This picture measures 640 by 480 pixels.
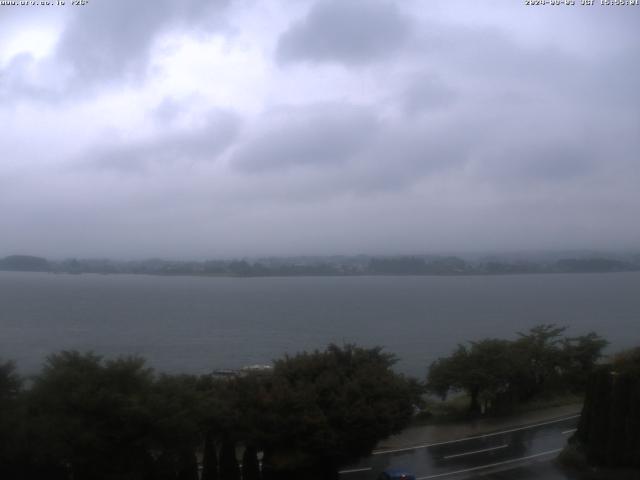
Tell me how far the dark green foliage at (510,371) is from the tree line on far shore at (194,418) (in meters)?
6.10

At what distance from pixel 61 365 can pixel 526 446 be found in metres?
12.5

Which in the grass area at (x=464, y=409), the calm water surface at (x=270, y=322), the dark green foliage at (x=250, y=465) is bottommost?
the calm water surface at (x=270, y=322)

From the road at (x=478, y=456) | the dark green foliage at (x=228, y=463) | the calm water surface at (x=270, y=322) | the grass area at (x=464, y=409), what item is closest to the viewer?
the dark green foliage at (x=228, y=463)

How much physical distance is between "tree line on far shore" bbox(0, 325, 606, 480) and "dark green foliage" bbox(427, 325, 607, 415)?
20.0ft

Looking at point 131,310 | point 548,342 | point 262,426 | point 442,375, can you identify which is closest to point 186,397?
point 262,426

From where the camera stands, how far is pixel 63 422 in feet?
42.1

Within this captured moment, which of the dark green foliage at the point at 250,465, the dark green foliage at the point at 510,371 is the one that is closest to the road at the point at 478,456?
the dark green foliage at the point at 250,465

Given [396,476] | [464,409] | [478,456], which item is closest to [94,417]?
[396,476]

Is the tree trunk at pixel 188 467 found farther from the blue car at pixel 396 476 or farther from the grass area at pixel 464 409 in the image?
the grass area at pixel 464 409

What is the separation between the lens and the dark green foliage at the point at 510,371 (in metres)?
24.7

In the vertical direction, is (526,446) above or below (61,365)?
below

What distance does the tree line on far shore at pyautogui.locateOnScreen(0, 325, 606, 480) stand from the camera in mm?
12820

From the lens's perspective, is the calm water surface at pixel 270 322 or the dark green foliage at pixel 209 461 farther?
the calm water surface at pixel 270 322

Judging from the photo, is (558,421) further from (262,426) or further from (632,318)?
(632,318)
